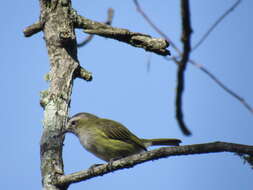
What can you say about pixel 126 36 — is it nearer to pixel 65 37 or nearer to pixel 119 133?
pixel 65 37

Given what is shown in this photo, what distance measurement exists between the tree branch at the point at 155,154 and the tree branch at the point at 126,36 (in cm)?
158

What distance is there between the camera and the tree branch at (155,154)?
3.31m

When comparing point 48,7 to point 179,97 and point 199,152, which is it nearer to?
Answer: point 199,152

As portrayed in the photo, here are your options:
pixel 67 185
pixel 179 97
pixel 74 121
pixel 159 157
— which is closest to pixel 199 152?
pixel 159 157

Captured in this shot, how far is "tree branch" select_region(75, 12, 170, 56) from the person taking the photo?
4.98 meters

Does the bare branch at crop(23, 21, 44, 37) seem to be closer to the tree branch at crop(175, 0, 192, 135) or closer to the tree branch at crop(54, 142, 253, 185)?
the tree branch at crop(54, 142, 253, 185)

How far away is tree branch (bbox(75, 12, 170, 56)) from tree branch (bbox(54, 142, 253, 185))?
1582 millimetres

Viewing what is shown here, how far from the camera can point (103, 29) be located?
17.8 ft

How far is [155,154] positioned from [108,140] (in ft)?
7.87

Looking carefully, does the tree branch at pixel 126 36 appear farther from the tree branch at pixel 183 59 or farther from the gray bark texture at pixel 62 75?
the tree branch at pixel 183 59

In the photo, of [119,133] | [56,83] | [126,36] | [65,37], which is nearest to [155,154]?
[56,83]

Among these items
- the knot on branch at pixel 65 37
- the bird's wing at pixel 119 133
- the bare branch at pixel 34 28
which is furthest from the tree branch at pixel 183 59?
the bird's wing at pixel 119 133

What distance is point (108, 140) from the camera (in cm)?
606

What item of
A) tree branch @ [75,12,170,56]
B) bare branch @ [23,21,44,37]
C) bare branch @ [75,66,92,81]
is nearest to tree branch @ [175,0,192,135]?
tree branch @ [75,12,170,56]
